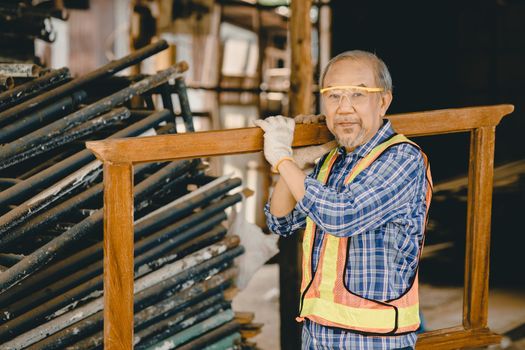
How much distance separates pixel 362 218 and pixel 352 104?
0.51m

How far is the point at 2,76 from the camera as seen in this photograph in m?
4.15

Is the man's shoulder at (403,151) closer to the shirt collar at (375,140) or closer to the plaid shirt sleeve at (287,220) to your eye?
the shirt collar at (375,140)

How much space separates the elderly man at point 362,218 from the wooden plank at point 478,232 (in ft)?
2.52

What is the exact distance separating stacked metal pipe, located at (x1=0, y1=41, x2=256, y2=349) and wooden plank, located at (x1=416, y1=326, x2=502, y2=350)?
1569 mm

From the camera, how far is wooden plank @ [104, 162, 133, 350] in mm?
2629

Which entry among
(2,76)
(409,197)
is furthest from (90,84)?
(409,197)

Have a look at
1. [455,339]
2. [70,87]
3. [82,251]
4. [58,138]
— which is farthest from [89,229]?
[455,339]

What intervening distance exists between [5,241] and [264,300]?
21.3ft

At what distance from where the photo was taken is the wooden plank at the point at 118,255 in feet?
8.63

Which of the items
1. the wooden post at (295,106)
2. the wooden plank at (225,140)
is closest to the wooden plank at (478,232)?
the wooden plank at (225,140)

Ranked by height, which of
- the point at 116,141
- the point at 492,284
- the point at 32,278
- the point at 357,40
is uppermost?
the point at 357,40

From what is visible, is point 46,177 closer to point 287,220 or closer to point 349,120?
point 287,220

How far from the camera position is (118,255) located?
2.66 m

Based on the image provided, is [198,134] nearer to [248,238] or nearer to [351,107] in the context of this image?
[351,107]
